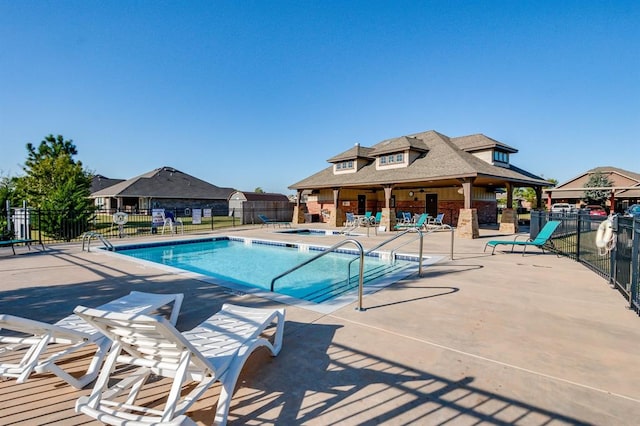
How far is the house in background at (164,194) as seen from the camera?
31.9 metres

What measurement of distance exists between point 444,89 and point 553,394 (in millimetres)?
18641

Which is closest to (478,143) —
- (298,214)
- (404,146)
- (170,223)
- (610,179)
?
(404,146)

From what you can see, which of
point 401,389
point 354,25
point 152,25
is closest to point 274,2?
point 354,25

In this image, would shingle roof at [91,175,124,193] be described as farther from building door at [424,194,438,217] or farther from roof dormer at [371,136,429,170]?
building door at [424,194,438,217]

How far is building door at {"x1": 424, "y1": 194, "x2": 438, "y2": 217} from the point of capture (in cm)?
2253

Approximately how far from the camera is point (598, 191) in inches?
1403

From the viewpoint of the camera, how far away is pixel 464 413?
91.0 inches

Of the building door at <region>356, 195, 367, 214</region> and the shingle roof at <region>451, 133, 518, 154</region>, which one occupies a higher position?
the shingle roof at <region>451, 133, 518, 154</region>

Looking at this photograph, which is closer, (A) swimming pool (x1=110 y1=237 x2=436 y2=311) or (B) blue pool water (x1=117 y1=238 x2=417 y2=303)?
(A) swimming pool (x1=110 y1=237 x2=436 y2=311)

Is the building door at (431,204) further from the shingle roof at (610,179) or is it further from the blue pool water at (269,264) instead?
the shingle roof at (610,179)

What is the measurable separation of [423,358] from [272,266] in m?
7.57

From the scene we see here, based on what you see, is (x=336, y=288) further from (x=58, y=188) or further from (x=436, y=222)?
(x=58, y=188)

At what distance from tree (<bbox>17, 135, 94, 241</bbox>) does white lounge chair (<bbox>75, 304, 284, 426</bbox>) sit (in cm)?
1444

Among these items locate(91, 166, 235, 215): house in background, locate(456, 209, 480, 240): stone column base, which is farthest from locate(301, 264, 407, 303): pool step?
locate(91, 166, 235, 215): house in background
